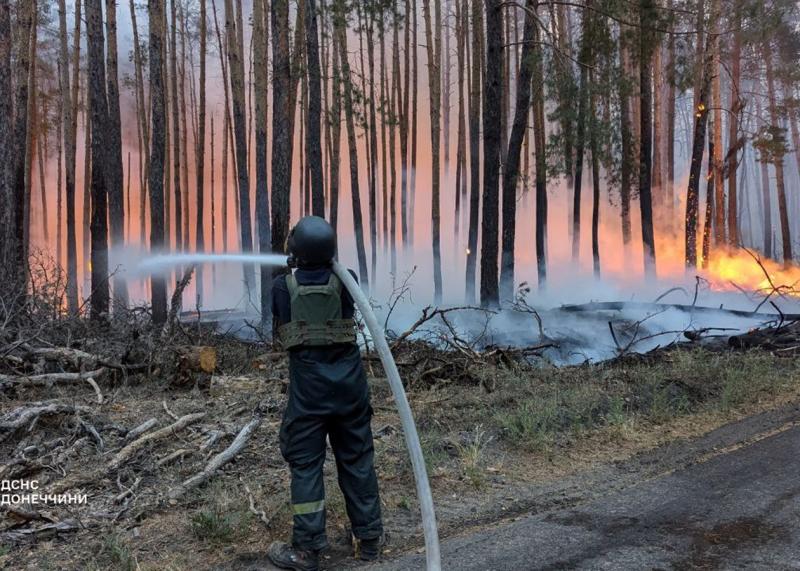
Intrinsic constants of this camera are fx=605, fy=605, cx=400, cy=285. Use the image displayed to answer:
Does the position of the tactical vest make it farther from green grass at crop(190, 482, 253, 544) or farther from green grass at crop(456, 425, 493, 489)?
green grass at crop(456, 425, 493, 489)

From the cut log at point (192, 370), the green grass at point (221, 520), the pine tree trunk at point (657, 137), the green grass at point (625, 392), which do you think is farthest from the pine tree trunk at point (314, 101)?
the pine tree trunk at point (657, 137)

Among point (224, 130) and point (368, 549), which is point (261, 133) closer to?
point (224, 130)

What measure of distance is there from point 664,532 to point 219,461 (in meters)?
2.89

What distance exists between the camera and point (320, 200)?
Answer: 14.0 meters

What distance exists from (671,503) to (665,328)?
360 inches

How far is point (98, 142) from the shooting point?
12.6m

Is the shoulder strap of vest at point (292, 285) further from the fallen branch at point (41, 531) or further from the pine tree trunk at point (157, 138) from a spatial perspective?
the pine tree trunk at point (157, 138)

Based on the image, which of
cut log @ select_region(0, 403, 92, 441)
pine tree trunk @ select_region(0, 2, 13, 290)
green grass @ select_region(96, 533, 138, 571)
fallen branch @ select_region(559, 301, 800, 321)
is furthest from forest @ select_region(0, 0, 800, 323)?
green grass @ select_region(96, 533, 138, 571)

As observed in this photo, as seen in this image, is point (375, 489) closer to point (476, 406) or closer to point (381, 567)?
point (381, 567)

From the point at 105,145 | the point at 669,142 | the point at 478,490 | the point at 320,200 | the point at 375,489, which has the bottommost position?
the point at 478,490

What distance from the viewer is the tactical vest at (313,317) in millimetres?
3131

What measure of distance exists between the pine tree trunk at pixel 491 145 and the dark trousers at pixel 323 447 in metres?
9.76

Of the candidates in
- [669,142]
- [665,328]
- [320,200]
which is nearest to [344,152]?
[669,142]

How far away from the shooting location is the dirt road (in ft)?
10.1
